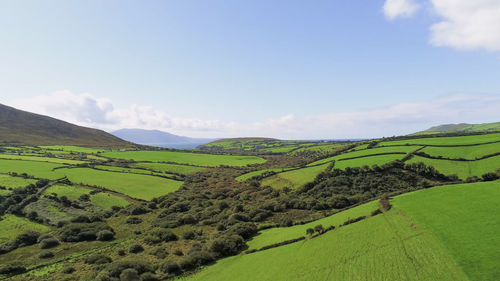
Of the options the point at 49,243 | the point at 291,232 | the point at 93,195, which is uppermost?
the point at 93,195

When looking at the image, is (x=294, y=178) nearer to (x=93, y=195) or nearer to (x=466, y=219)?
(x=466, y=219)

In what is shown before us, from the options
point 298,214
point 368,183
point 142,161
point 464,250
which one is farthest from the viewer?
point 142,161

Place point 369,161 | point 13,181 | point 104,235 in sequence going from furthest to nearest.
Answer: point 369,161
point 13,181
point 104,235

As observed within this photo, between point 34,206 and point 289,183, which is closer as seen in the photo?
point 34,206

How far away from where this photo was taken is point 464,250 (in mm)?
22188

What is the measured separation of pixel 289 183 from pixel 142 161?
87.2 m

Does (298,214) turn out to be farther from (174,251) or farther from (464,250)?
(464,250)

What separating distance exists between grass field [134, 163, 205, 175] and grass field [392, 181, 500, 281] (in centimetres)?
9436

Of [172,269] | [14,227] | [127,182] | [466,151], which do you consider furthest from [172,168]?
[466,151]

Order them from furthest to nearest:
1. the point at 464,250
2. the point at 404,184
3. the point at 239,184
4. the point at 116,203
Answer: the point at 239,184, the point at 116,203, the point at 404,184, the point at 464,250

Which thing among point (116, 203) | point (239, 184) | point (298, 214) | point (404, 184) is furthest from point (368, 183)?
point (116, 203)

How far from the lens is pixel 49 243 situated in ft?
139

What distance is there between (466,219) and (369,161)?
4409 centimetres

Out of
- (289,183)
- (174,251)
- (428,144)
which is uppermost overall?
(428,144)
